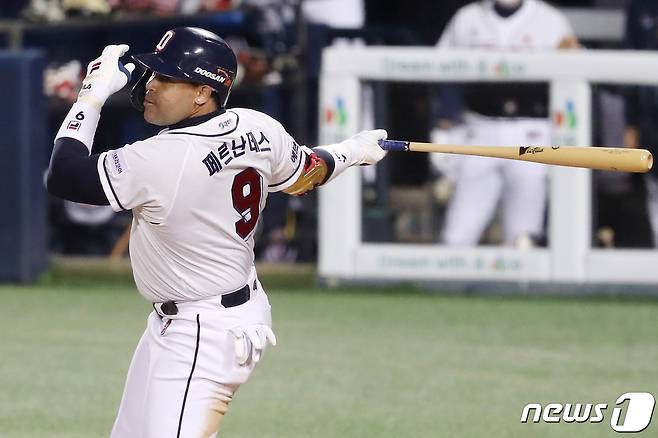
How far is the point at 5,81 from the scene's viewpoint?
10.5 m

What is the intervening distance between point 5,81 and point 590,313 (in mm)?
4441

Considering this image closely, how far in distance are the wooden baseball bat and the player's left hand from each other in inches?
6.0

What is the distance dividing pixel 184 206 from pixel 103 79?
19.3 inches

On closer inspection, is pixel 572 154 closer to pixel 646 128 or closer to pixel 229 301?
pixel 229 301

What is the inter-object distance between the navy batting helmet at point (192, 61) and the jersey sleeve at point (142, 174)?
0.76 feet

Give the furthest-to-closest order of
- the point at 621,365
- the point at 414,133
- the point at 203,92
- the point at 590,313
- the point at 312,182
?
the point at 414,133, the point at 590,313, the point at 621,365, the point at 312,182, the point at 203,92

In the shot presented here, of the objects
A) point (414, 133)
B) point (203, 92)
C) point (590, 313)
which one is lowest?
point (590, 313)

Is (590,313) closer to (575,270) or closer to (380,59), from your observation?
(575,270)

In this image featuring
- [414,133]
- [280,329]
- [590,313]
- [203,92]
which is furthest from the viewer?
[414,133]

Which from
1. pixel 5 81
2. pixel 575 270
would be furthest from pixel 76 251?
pixel 575 270

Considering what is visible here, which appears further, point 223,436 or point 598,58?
point 598,58

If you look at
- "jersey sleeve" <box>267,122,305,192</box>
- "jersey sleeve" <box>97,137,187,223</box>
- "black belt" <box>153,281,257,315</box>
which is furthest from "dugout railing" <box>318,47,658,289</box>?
"jersey sleeve" <box>97,137,187,223</box>

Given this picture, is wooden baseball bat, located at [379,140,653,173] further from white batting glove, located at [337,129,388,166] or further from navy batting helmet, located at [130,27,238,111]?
navy batting helmet, located at [130,27,238,111]

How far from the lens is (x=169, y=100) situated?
14.5 ft
